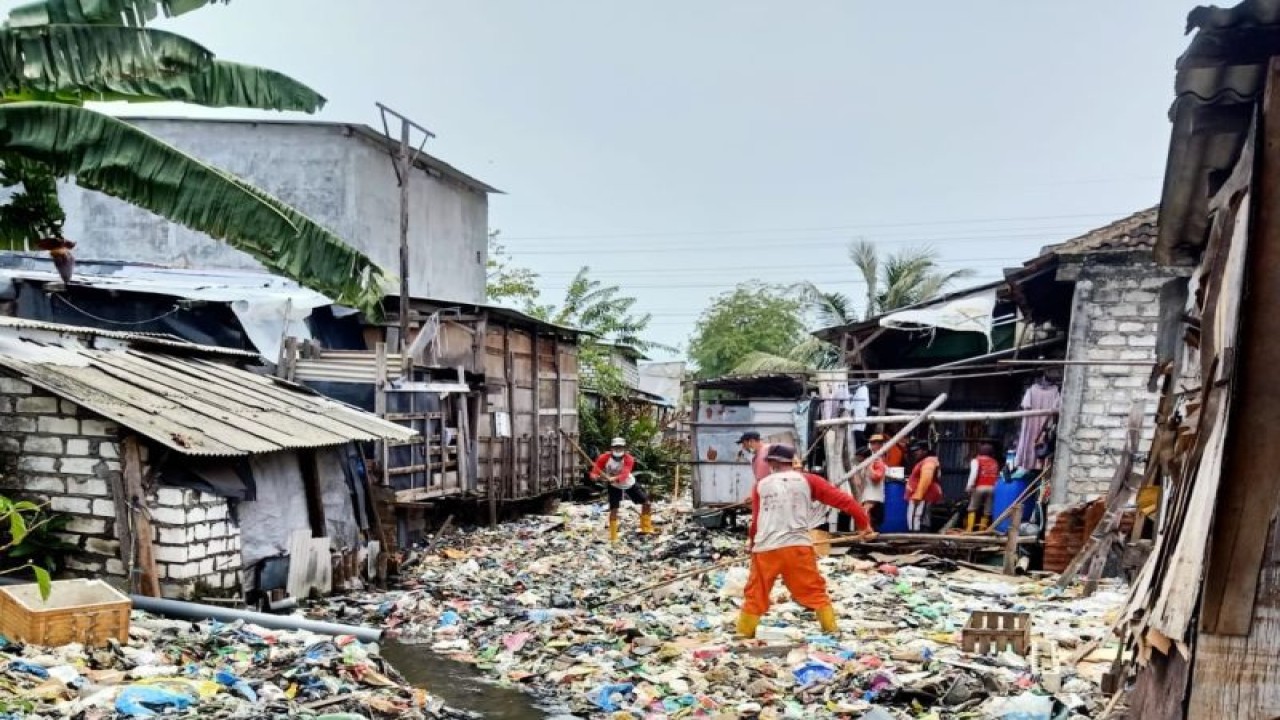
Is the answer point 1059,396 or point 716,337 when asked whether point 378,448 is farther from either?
point 716,337

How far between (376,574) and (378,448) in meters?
2.27

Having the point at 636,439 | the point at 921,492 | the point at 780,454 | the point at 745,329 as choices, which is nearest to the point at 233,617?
the point at 780,454

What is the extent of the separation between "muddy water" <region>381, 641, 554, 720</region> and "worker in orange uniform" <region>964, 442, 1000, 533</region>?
6.66 meters

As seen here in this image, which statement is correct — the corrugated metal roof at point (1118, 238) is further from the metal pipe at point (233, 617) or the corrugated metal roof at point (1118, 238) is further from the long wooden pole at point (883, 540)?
the metal pipe at point (233, 617)

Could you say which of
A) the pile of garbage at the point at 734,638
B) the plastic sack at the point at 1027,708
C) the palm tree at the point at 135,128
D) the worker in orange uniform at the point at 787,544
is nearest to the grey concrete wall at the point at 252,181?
the pile of garbage at the point at 734,638

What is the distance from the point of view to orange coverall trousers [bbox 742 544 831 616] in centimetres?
778

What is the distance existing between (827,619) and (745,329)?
24.4m

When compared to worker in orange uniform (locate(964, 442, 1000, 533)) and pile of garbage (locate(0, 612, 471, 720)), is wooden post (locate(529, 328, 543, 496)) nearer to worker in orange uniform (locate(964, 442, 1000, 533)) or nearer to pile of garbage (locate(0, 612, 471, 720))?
worker in orange uniform (locate(964, 442, 1000, 533))

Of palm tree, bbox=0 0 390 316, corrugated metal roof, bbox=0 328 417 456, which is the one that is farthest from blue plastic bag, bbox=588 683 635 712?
palm tree, bbox=0 0 390 316

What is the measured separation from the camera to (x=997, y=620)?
291 inches

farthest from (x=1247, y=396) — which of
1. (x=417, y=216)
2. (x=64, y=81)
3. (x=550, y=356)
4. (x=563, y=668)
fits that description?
(x=417, y=216)

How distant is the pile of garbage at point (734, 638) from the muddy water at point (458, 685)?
17 centimetres

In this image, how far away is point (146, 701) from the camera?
5.16 meters

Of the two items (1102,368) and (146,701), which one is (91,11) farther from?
(1102,368)
